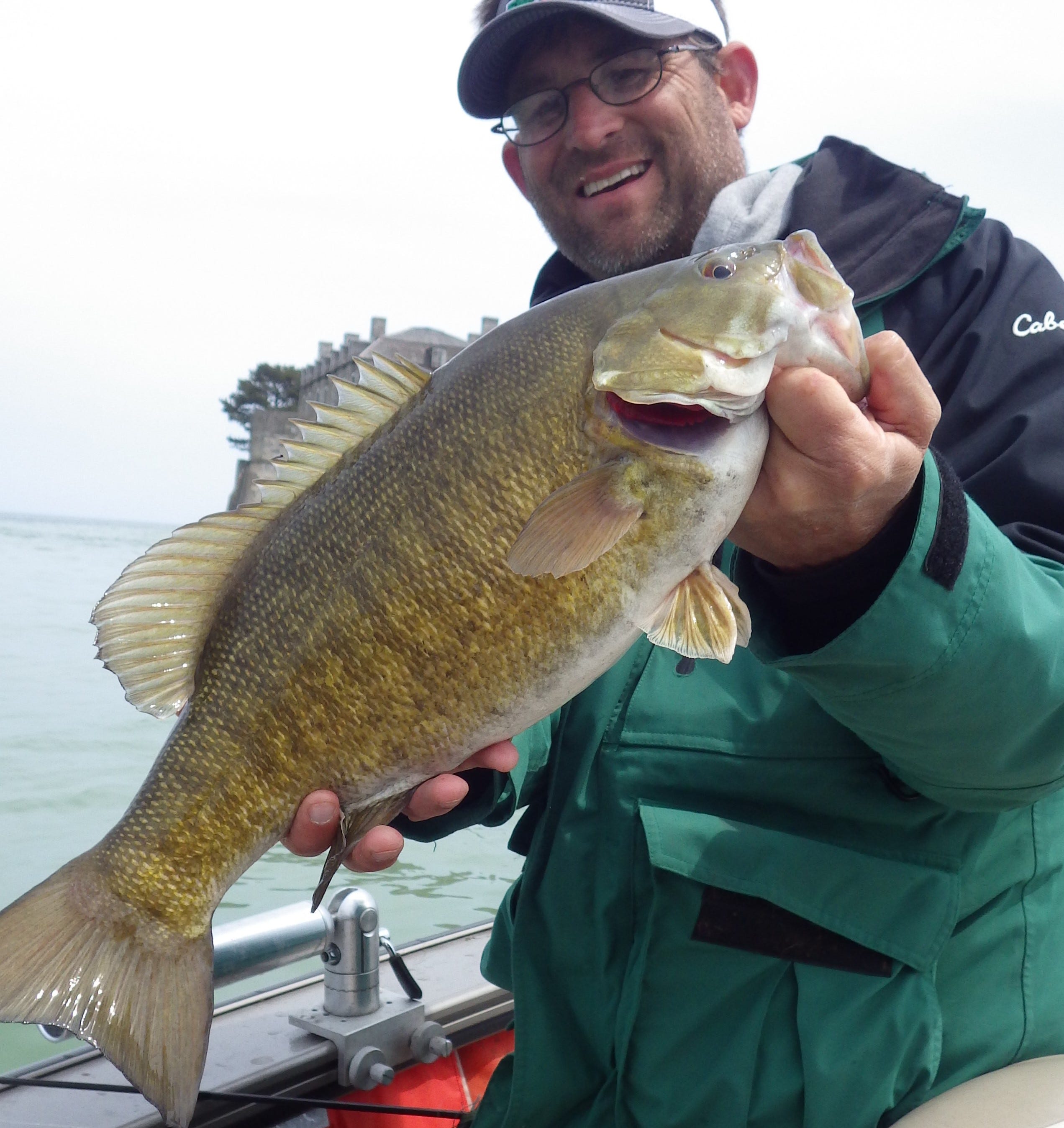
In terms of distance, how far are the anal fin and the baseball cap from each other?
2184 millimetres

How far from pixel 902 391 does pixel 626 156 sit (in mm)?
1931

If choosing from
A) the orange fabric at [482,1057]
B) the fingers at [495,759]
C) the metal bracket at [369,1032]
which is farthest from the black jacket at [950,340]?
the orange fabric at [482,1057]

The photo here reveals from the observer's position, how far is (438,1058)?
107 inches

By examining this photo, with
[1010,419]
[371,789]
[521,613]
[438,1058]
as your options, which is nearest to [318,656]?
[371,789]

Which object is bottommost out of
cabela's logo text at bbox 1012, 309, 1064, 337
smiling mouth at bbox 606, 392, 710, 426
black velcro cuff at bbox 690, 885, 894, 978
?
black velcro cuff at bbox 690, 885, 894, 978

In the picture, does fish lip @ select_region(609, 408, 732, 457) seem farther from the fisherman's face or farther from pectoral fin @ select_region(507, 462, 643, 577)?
the fisherman's face

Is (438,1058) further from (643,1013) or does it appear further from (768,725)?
(768,725)

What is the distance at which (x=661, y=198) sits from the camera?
2961 millimetres

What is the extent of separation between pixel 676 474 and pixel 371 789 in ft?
2.34

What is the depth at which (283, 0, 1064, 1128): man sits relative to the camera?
4.43 feet

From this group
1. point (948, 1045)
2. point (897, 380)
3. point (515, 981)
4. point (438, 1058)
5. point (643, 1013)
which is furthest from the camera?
point (438, 1058)

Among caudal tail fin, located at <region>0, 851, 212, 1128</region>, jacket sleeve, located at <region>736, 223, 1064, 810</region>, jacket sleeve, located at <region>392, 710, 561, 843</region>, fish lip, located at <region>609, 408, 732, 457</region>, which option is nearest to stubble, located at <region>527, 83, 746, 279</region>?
jacket sleeve, located at <region>736, 223, 1064, 810</region>

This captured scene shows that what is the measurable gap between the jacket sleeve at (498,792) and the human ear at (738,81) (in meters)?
2.15

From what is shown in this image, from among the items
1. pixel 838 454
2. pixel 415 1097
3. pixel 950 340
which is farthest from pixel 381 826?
pixel 950 340
